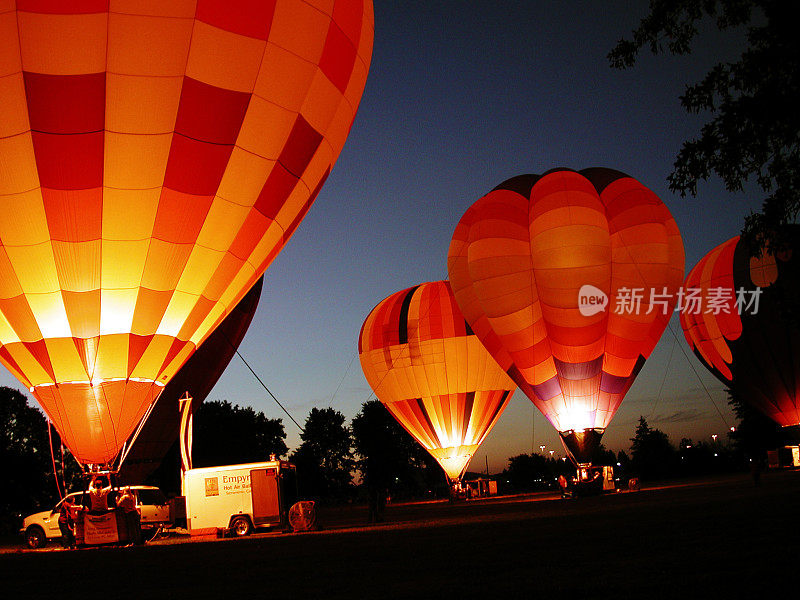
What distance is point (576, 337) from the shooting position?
19703 millimetres

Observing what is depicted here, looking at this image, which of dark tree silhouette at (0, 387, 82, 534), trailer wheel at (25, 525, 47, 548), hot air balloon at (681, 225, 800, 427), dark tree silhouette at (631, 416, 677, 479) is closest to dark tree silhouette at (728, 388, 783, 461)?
dark tree silhouette at (631, 416, 677, 479)

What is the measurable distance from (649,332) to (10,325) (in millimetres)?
15187

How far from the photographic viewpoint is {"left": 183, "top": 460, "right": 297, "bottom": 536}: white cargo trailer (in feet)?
49.7

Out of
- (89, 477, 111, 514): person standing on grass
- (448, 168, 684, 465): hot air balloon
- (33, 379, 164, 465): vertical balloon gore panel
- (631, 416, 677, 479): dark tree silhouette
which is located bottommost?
(631, 416, 677, 479): dark tree silhouette

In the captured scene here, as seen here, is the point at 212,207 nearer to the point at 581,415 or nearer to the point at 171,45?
the point at 171,45

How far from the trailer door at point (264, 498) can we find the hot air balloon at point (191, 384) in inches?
341

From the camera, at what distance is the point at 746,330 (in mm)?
25062

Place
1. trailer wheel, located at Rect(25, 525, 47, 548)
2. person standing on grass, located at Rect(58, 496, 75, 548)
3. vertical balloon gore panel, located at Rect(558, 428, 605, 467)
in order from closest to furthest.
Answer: person standing on grass, located at Rect(58, 496, 75, 548), trailer wheel, located at Rect(25, 525, 47, 548), vertical balloon gore panel, located at Rect(558, 428, 605, 467)

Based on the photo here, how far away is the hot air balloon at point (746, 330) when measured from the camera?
80.4 feet

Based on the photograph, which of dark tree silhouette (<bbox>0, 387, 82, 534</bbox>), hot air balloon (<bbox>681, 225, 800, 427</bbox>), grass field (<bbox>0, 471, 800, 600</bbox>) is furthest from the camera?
dark tree silhouette (<bbox>0, 387, 82, 534</bbox>)

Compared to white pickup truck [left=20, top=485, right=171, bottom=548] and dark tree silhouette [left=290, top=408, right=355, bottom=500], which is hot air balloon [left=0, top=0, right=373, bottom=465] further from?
dark tree silhouette [left=290, top=408, right=355, bottom=500]

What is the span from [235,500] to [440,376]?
12.9 meters

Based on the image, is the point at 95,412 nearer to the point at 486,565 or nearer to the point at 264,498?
the point at 264,498

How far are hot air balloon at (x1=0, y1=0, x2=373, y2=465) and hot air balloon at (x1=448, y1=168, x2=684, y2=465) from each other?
9366 millimetres
